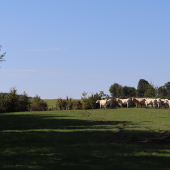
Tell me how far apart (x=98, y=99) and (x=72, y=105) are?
697 centimetres

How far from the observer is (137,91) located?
14538 centimetres

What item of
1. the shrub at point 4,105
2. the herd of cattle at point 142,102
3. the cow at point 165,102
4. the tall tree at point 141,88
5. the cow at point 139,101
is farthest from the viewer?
the tall tree at point 141,88

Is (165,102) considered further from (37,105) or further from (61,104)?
(37,105)
